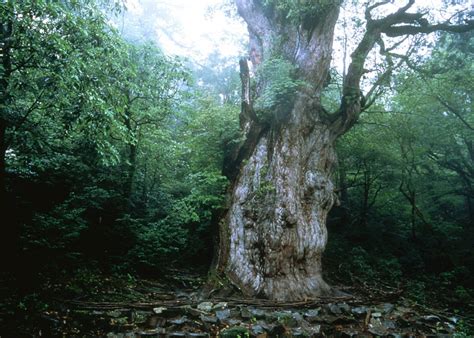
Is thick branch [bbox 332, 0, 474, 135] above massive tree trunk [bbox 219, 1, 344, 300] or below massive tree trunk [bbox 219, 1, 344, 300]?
above

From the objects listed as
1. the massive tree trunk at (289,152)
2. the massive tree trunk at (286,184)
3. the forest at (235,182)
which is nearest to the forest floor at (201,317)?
the forest at (235,182)

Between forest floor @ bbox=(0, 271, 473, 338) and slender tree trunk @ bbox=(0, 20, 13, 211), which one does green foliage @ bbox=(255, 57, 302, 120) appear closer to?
forest floor @ bbox=(0, 271, 473, 338)

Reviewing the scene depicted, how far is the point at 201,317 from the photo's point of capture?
5.22m

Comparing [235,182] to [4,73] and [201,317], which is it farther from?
[4,73]

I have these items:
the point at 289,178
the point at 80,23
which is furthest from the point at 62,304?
the point at 289,178

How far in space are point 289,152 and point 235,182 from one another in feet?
4.87

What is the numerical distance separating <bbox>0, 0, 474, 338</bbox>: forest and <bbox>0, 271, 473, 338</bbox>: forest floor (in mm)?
35

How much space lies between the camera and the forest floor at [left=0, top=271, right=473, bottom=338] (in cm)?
464

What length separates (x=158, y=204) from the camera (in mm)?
10805

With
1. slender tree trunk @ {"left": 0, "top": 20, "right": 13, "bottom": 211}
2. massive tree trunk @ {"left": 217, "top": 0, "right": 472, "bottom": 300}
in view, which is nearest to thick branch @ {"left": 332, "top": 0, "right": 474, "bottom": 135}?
massive tree trunk @ {"left": 217, "top": 0, "right": 472, "bottom": 300}

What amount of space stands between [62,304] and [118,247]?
11.1 feet

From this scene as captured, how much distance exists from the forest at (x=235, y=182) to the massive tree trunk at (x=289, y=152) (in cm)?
5

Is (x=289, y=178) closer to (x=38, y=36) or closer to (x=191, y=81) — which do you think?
(x=191, y=81)

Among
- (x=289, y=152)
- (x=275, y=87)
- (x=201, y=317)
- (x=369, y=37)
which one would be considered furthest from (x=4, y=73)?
(x=369, y=37)
